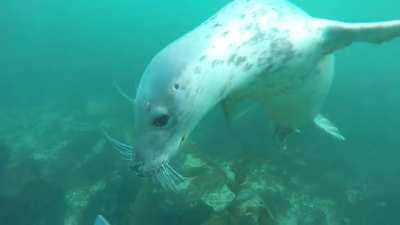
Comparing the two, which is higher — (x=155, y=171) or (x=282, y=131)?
(x=155, y=171)

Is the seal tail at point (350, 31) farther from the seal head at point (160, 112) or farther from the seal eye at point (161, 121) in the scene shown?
the seal eye at point (161, 121)

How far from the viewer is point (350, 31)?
3.15 m

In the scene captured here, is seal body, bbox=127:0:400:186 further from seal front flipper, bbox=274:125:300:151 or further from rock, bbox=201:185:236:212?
rock, bbox=201:185:236:212

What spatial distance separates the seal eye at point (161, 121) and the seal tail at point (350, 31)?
182 centimetres

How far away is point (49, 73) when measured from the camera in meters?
19.2

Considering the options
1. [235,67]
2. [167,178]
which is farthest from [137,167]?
[235,67]

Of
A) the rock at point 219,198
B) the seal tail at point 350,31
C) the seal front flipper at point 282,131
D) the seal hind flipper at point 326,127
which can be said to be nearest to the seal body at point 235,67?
the seal tail at point 350,31

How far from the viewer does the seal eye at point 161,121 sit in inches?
73.6

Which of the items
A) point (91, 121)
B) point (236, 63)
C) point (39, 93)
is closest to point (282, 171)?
point (236, 63)

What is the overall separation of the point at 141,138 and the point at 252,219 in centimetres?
335

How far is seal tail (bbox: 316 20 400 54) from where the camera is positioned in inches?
123

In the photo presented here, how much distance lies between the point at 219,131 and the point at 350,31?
615 centimetres

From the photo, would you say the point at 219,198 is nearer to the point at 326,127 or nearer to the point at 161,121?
the point at 326,127

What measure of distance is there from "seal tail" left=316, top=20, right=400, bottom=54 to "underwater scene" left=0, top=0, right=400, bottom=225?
0.01 meters
